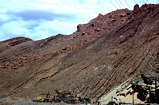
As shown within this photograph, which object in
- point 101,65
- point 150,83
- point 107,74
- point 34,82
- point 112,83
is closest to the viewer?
point 150,83

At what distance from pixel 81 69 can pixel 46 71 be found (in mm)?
9655

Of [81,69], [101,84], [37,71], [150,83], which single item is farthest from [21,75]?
[150,83]

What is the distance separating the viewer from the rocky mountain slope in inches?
1581

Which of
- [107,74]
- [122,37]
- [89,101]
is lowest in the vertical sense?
[89,101]

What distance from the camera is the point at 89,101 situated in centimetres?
3625

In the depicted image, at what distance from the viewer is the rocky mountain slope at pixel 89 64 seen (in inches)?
1581

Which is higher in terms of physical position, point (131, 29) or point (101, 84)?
point (131, 29)

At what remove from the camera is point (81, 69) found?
156 feet

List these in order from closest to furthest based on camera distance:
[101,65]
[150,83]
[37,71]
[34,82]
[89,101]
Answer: [150,83]
[89,101]
[101,65]
[34,82]
[37,71]

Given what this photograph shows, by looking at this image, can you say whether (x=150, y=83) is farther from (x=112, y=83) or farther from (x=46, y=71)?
(x=46, y=71)

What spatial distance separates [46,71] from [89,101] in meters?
19.9

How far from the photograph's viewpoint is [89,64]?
48.0 metres

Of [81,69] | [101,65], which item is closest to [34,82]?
[81,69]

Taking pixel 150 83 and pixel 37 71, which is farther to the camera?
pixel 37 71
